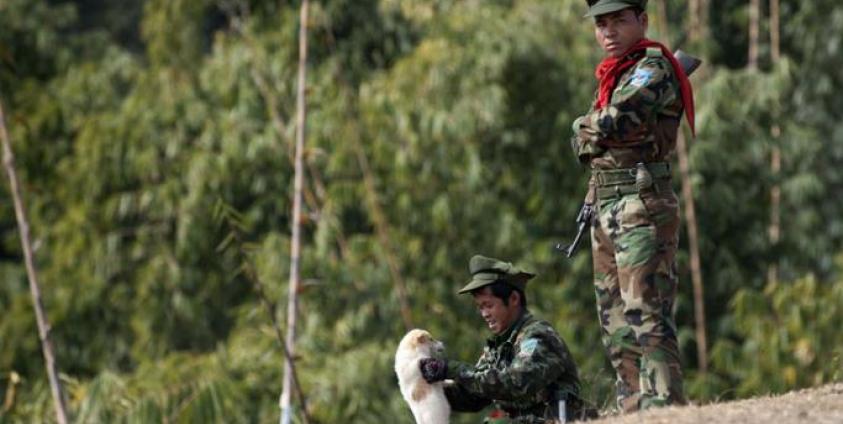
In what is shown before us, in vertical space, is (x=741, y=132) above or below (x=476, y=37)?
below

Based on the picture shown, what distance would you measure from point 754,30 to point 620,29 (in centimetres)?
1034

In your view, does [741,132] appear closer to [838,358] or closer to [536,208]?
[536,208]

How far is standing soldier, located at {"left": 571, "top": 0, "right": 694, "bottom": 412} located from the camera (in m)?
6.00

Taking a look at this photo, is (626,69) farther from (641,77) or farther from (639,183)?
(639,183)

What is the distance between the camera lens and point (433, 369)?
19.9 ft

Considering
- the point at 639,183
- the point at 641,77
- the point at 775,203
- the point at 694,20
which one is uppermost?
the point at 641,77

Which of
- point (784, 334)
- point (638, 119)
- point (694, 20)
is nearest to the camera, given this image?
point (638, 119)

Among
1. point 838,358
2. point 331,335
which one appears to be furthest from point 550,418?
point 331,335

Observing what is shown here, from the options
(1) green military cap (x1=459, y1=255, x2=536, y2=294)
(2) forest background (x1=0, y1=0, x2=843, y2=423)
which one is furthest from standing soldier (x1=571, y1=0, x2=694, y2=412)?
(2) forest background (x1=0, y1=0, x2=843, y2=423)

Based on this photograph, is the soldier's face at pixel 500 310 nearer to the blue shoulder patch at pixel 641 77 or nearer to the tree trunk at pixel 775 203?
the blue shoulder patch at pixel 641 77

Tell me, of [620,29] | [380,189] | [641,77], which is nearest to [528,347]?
[641,77]

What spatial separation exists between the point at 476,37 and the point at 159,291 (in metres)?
3.37

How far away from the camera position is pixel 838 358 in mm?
→ 7902

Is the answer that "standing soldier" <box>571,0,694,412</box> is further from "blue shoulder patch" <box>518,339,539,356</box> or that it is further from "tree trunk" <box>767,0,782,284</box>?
"tree trunk" <box>767,0,782,284</box>
